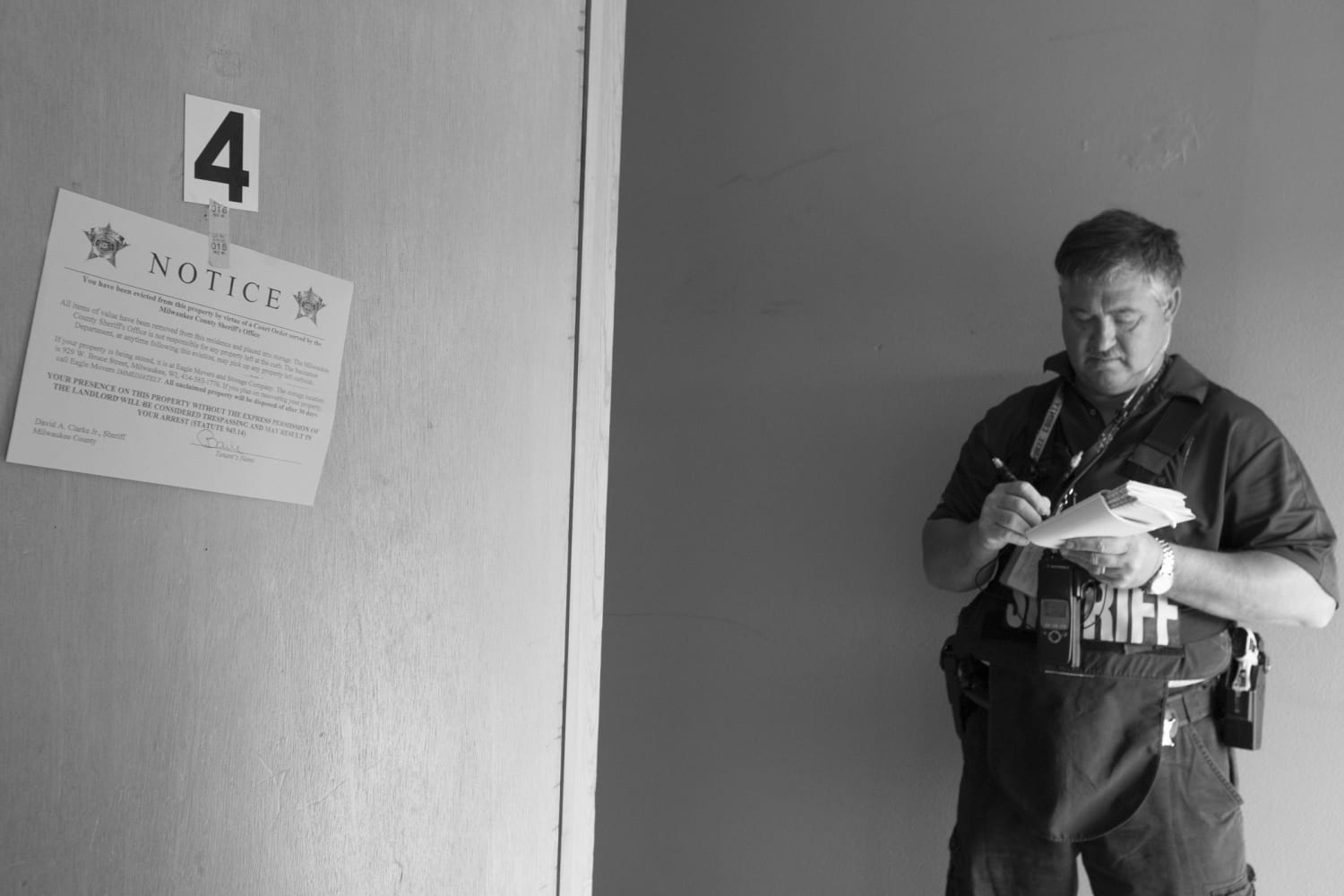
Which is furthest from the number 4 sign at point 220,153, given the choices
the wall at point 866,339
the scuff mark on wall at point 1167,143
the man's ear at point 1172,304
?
the scuff mark on wall at point 1167,143

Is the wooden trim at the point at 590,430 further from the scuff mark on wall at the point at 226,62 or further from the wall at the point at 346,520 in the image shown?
the scuff mark on wall at the point at 226,62

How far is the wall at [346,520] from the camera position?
942 mm

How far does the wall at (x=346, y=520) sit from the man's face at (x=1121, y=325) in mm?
890

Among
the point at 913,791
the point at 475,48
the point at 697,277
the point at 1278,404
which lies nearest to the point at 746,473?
the point at 697,277

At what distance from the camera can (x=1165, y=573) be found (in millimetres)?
1666

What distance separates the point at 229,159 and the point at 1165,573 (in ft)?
4.63

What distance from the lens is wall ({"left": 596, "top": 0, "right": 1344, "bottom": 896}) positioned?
2006 mm

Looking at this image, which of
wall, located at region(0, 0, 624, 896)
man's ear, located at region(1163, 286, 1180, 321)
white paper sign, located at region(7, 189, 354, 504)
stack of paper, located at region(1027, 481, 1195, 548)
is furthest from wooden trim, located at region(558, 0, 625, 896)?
man's ear, located at region(1163, 286, 1180, 321)

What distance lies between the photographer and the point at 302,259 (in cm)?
108

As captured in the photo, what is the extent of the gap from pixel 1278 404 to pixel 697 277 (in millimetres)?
1252

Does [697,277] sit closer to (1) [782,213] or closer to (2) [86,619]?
(1) [782,213]

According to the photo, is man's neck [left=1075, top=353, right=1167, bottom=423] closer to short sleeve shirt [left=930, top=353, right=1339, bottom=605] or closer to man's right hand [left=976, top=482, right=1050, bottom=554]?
short sleeve shirt [left=930, top=353, right=1339, bottom=605]

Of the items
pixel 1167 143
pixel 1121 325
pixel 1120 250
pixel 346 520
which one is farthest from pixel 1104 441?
pixel 346 520

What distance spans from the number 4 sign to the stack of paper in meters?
1.16
